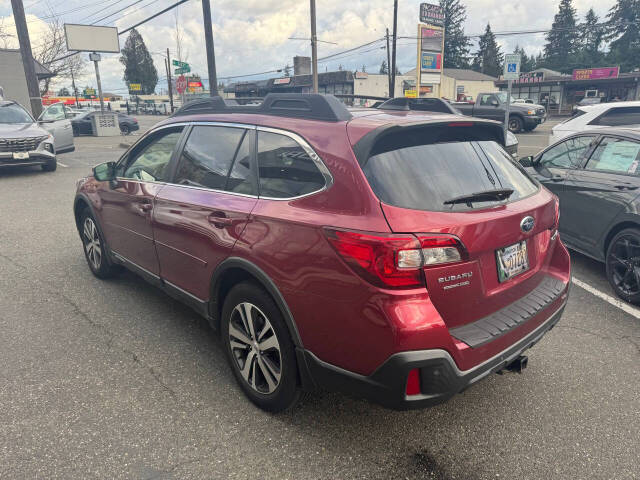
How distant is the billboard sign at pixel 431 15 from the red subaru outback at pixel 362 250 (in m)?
44.4

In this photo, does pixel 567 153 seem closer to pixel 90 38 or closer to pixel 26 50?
pixel 26 50

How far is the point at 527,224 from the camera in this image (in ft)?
8.12

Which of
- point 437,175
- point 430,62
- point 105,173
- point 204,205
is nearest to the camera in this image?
point 437,175

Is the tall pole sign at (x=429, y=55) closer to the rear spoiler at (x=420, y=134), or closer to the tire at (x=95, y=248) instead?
the tire at (x=95, y=248)

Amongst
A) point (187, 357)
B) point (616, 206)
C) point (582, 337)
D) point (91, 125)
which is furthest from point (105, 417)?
point (91, 125)

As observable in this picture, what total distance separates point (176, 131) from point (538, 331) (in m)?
2.83

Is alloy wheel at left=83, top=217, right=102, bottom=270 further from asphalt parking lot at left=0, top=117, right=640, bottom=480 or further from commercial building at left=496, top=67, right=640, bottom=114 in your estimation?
commercial building at left=496, top=67, right=640, bottom=114

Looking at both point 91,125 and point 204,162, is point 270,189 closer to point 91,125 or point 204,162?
point 204,162

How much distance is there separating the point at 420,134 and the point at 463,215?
0.52 meters

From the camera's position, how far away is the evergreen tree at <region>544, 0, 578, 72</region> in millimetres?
82312

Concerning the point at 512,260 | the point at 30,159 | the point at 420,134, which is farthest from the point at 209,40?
the point at 512,260


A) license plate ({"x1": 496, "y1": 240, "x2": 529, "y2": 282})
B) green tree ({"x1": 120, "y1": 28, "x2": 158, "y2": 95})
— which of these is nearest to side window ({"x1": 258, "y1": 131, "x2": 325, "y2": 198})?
license plate ({"x1": 496, "y1": 240, "x2": 529, "y2": 282})

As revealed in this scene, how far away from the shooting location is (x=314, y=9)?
22.3 meters

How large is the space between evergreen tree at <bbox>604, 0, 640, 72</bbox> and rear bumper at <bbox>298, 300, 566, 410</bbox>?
3351 inches
